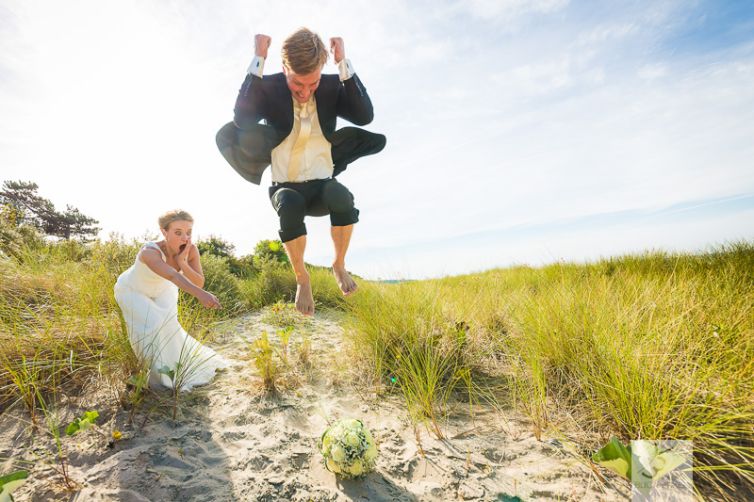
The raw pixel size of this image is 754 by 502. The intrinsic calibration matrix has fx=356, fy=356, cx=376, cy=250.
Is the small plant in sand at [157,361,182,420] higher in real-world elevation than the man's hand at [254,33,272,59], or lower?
lower

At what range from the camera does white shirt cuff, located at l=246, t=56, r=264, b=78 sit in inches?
93.5

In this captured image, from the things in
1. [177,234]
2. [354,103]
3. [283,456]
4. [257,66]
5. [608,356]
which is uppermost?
[257,66]

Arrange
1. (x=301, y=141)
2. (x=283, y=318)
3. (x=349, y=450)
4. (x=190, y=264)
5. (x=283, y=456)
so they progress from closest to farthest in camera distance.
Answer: (x=349, y=450), (x=283, y=456), (x=301, y=141), (x=190, y=264), (x=283, y=318)

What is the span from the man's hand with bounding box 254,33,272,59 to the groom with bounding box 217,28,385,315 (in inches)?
2.7

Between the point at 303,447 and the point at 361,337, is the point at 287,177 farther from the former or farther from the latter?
the point at 303,447

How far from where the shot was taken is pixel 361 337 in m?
3.12

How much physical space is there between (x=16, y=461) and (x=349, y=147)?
278 centimetres

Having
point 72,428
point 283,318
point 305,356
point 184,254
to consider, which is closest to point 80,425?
point 72,428

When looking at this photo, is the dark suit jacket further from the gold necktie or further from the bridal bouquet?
the bridal bouquet

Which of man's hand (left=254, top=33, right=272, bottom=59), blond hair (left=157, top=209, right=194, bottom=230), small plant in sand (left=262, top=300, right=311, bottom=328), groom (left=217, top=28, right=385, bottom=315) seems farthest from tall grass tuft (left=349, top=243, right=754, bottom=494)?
man's hand (left=254, top=33, right=272, bottom=59)

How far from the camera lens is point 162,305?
292 centimetres

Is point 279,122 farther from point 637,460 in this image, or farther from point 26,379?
point 637,460

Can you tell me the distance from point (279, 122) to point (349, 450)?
219 centimetres

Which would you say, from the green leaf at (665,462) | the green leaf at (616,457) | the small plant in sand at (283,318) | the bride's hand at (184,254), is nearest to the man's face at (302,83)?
the bride's hand at (184,254)
